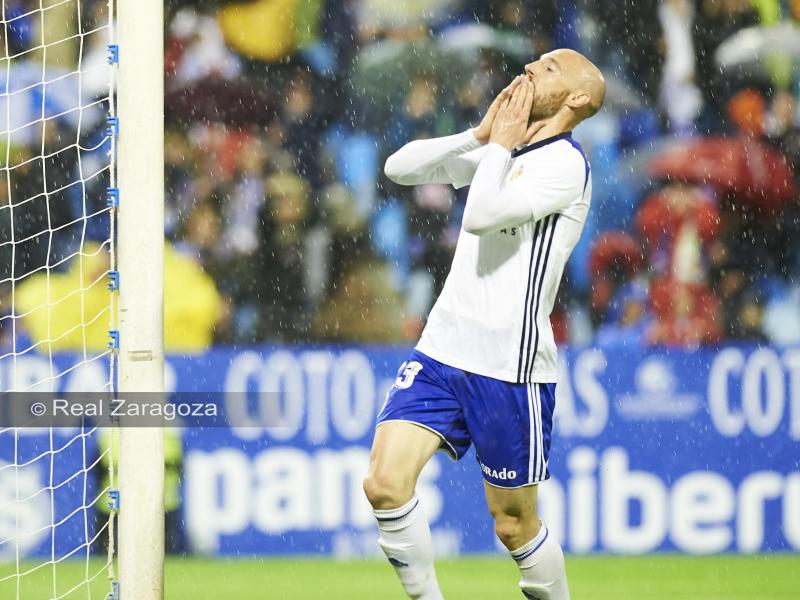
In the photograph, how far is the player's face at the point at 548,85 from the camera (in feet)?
12.3

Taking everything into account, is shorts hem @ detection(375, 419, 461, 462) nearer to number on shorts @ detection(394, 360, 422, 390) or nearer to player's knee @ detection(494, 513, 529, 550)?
number on shorts @ detection(394, 360, 422, 390)

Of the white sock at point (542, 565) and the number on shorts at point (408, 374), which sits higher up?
the number on shorts at point (408, 374)

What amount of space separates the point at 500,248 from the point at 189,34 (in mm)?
3769

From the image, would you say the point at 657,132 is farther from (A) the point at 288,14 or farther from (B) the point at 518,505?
(B) the point at 518,505

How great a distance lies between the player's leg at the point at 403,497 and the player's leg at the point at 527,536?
0.80 ft

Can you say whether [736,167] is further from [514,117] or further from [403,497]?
[403,497]

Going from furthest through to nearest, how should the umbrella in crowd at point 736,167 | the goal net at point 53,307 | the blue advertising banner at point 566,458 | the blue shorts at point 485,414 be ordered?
the umbrella in crowd at point 736,167, the blue advertising banner at point 566,458, the goal net at point 53,307, the blue shorts at point 485,414

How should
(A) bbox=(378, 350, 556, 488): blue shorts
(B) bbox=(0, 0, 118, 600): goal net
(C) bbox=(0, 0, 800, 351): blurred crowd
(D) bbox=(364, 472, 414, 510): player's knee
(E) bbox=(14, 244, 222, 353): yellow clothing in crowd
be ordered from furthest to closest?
(C) bbox=(0, 0, 800, 351): blurred crowd → (E) bbox=(14, 244, 222, 353): yellow clothing in crowd → (B) bbox=(0, 0, 118, 600): goal net → (A) bbox=(378, 350, 556, 488): blue shorts → (D) bbox=(364, 472, 414, 510): player's knee

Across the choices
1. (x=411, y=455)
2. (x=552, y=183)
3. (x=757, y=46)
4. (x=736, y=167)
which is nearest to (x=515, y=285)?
(x=552, y=183)

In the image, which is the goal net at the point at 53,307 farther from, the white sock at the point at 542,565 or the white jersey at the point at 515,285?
the white jersey at the point at 515,285

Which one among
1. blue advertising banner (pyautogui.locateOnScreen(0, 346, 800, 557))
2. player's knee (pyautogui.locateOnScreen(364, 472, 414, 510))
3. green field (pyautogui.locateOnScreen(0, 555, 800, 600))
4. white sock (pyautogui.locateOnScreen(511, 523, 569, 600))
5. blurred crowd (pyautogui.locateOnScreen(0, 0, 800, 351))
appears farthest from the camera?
blurred crowd (pyautogui.locateOnScreen(0, 0, 800, 351))

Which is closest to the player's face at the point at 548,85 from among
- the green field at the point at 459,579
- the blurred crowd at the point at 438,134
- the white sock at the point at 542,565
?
the white sock at the point at 542,565

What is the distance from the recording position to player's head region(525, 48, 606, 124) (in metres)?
3.77

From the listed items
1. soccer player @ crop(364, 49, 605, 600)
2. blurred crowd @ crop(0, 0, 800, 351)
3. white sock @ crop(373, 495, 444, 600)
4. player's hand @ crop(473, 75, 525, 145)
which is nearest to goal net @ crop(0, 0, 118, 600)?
blurred crowd @ crop(0, 0, 800, 351)
